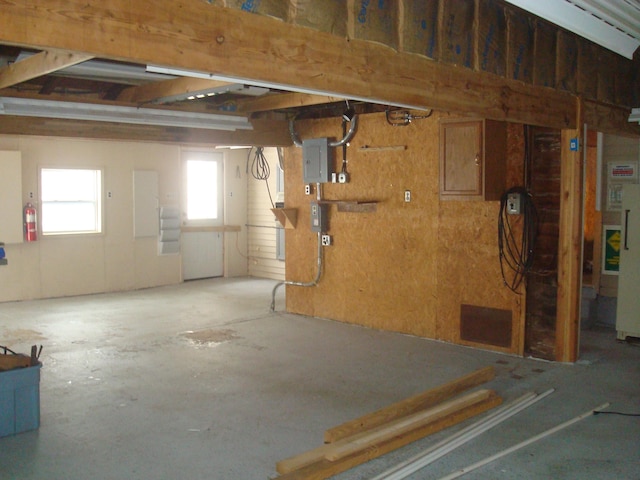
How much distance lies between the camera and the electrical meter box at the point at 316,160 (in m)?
6.98

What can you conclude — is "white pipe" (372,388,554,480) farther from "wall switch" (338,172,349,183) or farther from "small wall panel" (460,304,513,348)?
"wall switch" (338,172,349,183)

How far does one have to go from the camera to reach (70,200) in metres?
8.91

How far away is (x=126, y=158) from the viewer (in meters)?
9.30

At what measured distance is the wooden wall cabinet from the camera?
5441 millimetres

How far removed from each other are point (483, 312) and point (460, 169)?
1369mm

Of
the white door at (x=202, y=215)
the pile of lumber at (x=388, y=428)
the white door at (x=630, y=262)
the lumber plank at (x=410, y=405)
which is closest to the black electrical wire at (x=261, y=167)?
the white door at (x=202, y=215)

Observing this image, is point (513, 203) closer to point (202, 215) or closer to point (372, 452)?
point (372, 452)

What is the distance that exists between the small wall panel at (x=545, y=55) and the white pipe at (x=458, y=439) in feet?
7.36

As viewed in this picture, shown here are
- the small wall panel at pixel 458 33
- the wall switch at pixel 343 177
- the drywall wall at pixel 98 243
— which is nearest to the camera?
the small wall panel at pixel 458 33

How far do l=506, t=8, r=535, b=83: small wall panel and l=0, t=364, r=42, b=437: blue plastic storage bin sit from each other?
11.8ft

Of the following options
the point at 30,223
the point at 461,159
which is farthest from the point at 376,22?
the point at 30,223

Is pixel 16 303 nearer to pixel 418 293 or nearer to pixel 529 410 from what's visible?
pixel 418 293

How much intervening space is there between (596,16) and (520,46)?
2.07ft

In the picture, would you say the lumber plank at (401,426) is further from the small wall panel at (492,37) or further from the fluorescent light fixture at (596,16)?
the fluorescent light fixture at (596,16)
